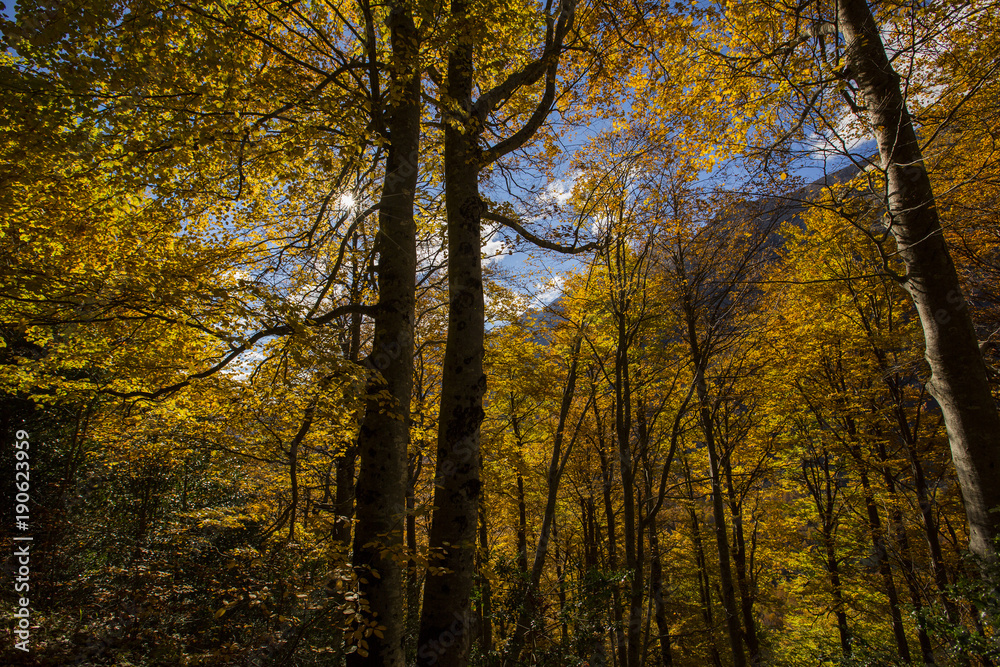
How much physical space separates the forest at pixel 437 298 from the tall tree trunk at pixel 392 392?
1.2 inches

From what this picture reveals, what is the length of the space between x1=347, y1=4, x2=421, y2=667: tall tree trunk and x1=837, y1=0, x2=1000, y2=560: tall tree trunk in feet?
12.3

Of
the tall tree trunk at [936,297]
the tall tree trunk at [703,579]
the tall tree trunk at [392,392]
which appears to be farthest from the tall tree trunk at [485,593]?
the tall tree trunk at [703,579]

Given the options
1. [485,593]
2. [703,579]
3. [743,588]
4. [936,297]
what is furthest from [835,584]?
[936,297]

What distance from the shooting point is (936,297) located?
10.5ft

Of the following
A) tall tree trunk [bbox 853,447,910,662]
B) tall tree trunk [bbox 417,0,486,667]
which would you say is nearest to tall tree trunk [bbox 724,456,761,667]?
tall tree trunk [bbox 853,447,910,662]

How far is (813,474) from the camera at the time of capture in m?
10.4

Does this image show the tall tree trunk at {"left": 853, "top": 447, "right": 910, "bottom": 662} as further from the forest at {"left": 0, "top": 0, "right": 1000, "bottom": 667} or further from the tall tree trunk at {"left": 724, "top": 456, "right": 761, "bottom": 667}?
the tall tree trunk at {"left": 724, "top": 456, "right": 761, "bottom": 667}

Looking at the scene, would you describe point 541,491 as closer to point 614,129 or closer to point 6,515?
point 614,129

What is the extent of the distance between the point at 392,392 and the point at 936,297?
14.7ft

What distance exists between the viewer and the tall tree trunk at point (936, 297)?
2900mm

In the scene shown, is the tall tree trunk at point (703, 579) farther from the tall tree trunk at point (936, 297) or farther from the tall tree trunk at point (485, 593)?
the tall tree trunk at point (936, 297)

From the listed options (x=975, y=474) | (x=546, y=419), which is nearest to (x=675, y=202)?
(x=975, y=474)

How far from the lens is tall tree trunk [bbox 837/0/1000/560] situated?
114 inches

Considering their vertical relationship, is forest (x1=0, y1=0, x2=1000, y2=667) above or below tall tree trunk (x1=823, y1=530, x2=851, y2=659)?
above
